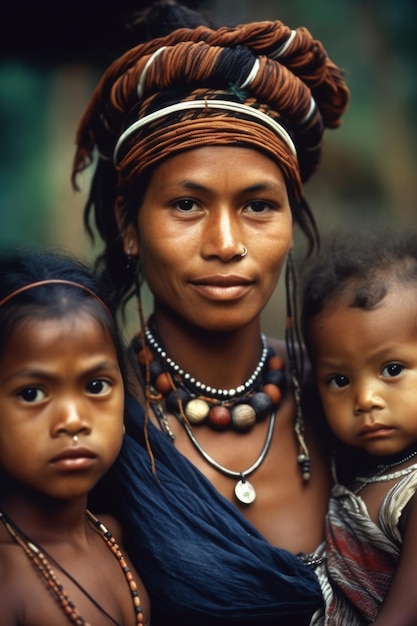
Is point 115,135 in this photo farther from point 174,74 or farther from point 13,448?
point 13,448

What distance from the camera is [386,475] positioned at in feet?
8.52

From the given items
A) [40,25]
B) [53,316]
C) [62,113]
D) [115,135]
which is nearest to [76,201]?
[62,113]

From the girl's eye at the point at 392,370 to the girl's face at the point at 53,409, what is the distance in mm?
756

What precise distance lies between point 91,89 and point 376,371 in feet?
9.91

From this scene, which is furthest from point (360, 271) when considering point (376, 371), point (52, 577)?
point (52, 577)

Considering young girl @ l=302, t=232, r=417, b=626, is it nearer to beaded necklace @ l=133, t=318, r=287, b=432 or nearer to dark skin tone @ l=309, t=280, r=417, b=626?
dark skin tone @ l=309, t=280, r=417, b=626

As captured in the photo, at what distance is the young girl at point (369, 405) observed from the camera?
98.7 inches

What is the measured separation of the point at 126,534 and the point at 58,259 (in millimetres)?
711

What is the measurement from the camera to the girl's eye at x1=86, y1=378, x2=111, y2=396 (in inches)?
87.3

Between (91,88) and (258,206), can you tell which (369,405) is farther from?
(91,88)

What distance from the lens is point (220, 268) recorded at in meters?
2.61

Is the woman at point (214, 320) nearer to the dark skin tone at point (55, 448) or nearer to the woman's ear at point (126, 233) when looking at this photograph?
the woman's ear at point (126, 233)

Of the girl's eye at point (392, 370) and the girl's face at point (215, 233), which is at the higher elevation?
the girl's face at point (215, 233)

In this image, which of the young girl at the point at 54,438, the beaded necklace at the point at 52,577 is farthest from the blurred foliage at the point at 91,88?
the beaded necklace at the point at 52,577
